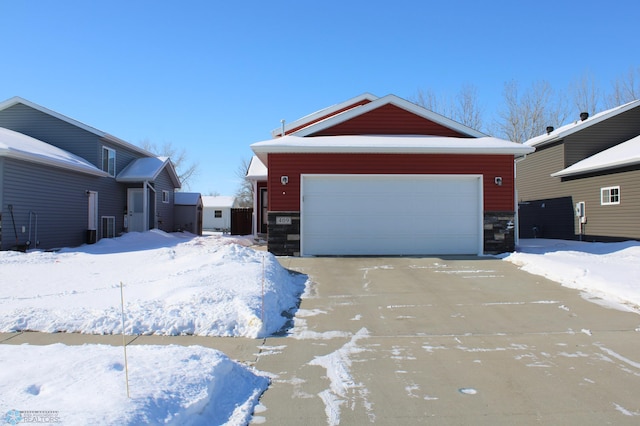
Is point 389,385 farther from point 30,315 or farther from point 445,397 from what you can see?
point 30,315

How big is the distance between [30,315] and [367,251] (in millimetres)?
8275

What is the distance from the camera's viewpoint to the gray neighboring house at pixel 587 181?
1617cm

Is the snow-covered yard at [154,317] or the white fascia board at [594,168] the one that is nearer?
the snow-covered yard at [154,317]

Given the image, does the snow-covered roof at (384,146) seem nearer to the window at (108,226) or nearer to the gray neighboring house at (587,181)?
the gray neighboring house at (587,181)

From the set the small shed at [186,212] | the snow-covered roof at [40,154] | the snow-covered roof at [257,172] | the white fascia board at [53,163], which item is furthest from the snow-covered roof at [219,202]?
the snow-covered roof at [40,154]

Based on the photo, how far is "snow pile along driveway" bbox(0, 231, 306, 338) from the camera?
18.8 ft

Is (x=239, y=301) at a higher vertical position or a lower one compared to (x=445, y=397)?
higher

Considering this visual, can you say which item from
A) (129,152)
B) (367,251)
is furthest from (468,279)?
(129,152)

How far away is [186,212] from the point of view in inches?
1066

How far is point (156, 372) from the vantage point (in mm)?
3732

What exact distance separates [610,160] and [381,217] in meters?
10.4

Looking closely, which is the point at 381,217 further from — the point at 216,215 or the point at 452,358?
the point at 216,215

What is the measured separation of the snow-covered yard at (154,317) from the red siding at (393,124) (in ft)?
15.9

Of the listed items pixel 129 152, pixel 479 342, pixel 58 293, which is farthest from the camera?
pixel 129 152
